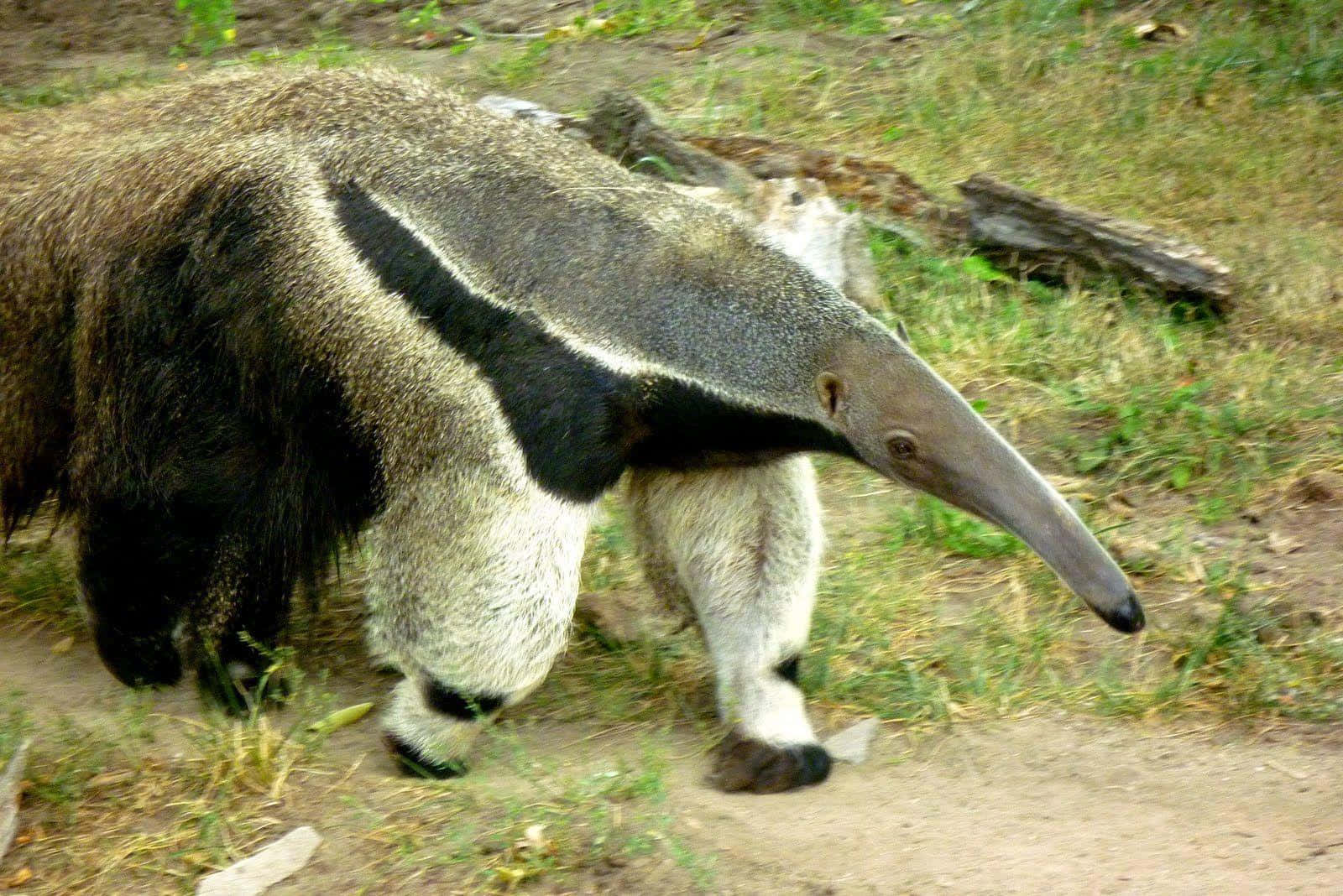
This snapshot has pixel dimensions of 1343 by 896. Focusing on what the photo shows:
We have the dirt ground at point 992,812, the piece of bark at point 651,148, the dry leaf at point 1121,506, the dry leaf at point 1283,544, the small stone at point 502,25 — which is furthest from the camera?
the small stone at point 502,25

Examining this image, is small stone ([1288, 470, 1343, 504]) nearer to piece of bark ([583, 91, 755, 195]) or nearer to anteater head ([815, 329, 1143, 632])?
anteater head ([815, 329, 1143, 632])

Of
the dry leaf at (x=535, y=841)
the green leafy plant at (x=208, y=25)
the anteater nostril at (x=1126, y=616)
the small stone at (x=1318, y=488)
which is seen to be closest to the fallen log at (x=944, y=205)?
the small stone at (x=1318, y=488)

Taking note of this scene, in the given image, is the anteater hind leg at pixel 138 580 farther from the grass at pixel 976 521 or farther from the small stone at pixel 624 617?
the small stone at pixel 624 617

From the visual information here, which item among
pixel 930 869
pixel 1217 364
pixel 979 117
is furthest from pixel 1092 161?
pixel 930 869

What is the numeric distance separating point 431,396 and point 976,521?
2256 millimetres

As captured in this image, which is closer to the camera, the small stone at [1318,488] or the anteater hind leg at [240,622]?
the anteater hind leg at [240,622]

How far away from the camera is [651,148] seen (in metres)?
7.21

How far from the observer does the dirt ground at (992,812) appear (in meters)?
3.62

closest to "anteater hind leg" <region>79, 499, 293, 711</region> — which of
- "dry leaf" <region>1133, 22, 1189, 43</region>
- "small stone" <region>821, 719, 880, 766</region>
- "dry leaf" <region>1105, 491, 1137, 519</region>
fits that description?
"small stone" <region>821, 719, 880, 766</region>

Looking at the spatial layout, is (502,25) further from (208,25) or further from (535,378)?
(535,378)

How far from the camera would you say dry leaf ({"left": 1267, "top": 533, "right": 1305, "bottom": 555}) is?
526cm

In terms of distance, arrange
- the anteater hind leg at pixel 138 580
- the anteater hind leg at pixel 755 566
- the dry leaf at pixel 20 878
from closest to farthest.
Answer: the dry leaf at pixel 20 878, the anteater hind leg at pixel 755 566, the anteater hind leg at pixel 138 580

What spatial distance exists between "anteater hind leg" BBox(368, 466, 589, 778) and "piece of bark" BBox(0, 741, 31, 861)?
36.6 inches

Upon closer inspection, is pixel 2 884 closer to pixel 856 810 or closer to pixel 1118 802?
pixel 856 810
